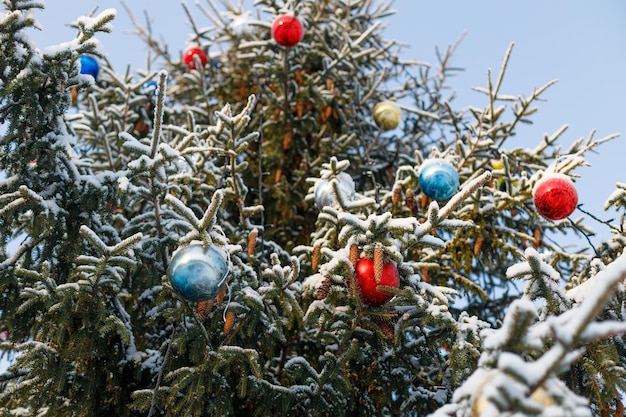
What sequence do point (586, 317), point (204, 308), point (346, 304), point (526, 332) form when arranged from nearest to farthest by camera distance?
point (586, 317) < point (526, 332) < point (204, 308) < point (346, 304)

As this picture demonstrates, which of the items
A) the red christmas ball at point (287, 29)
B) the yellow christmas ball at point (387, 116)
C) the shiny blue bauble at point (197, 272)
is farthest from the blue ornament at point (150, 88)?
the shiny blue bauble at point (197, 272)

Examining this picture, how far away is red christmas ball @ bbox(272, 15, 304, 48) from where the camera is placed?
16.6 feet

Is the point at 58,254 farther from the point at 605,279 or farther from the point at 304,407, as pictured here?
the point at 605,279

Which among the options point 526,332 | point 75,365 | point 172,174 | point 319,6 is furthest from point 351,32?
point 526,332

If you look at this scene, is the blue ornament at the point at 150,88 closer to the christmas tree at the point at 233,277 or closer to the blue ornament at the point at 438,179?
the christmas tree at the point at 233,277

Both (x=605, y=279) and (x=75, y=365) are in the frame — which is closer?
(x=605, y=279)

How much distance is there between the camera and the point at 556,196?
3.54 metres

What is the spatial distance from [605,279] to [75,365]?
334 centimetres

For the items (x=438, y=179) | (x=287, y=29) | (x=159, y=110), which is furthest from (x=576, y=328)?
(x=287, y=29)

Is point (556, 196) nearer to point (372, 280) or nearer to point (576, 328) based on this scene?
point (372, 280)

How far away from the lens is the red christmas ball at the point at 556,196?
354cm

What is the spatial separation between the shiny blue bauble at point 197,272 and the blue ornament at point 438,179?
172 cm

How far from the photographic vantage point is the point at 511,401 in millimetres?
1414

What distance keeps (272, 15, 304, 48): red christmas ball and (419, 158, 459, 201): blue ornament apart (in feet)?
6.36
